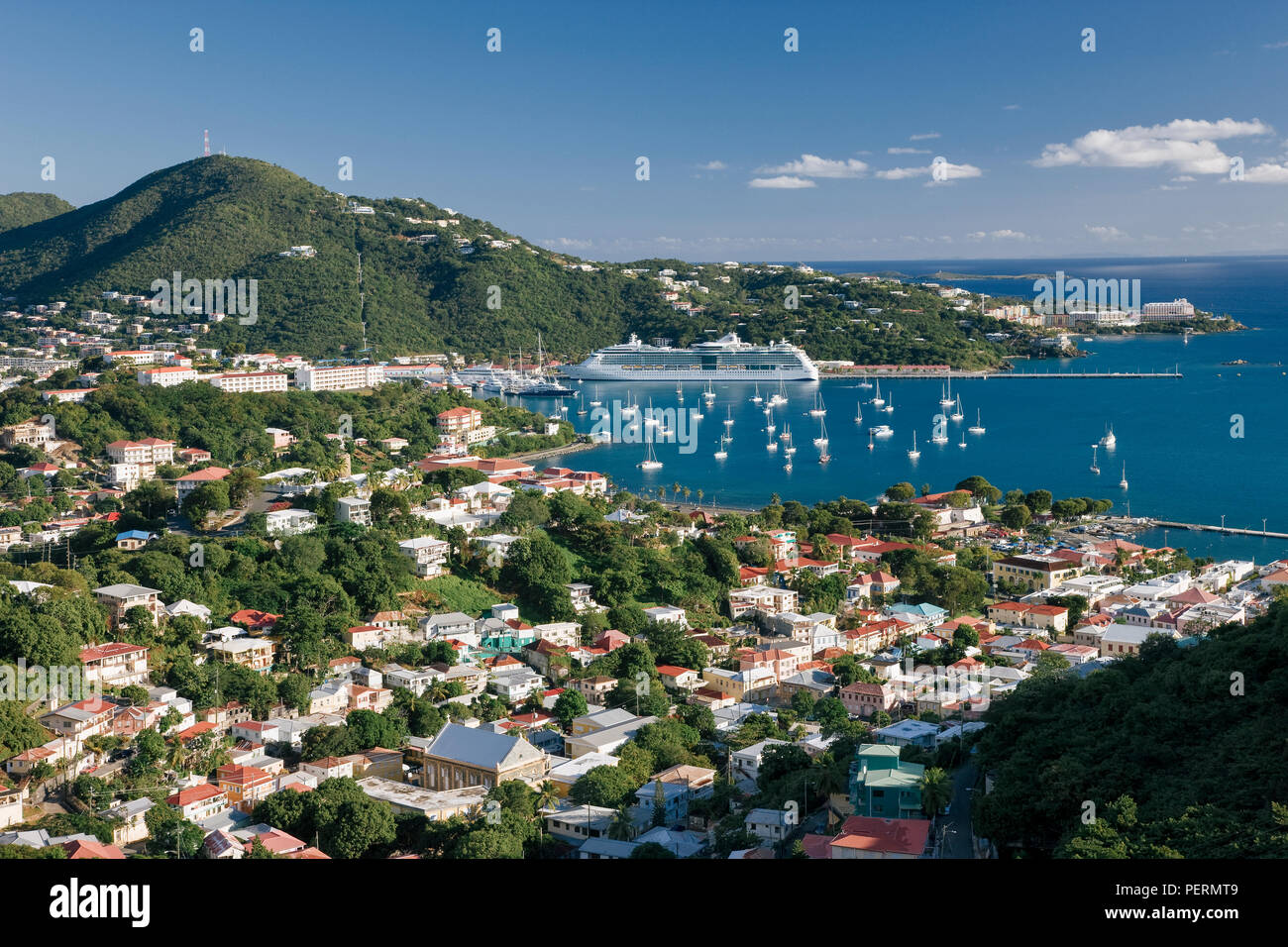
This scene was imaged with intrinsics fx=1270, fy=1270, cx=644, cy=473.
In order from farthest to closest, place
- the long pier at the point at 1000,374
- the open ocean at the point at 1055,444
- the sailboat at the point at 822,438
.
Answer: the long pier at the point at 1000,374, the sailboat at the point at 822,438, the open ocean at the point at 1055,444

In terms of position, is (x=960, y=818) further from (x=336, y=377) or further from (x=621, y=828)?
(x=336, y=377)

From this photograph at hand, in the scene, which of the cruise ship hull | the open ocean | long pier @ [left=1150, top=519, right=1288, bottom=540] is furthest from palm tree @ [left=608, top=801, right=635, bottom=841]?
the cruise ship hull

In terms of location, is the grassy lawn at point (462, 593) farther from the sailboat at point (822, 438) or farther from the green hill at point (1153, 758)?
the sailboat at point (822, 438)

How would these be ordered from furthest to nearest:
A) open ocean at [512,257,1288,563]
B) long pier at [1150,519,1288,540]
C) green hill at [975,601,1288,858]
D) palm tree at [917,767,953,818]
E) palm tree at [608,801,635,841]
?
open ocean at [512,257,1288,563], long pier at [1150,519,1288,540], palm tree at [608,801,635,841], palm tree at [917,767,953,818], green hill at [975,601,1288,858]

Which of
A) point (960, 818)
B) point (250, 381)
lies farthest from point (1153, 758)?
point (250, 381)

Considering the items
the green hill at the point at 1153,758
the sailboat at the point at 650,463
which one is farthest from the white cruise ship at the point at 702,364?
the green hill at the point at 1153,758

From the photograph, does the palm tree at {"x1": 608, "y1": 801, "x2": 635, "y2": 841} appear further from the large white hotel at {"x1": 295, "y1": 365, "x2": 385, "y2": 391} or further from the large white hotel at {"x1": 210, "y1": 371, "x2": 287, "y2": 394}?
the large white hotel at {"x1": 295, "y1": 365, "x2": 385, "y2": 391}
